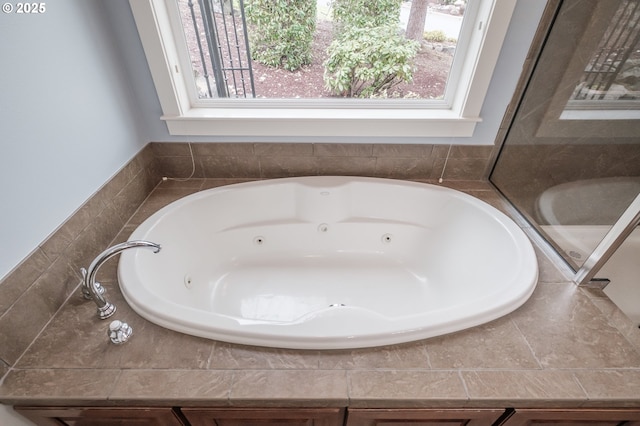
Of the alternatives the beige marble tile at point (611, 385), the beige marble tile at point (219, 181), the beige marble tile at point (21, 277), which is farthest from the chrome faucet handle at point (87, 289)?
→ the beige marble tile at point (611, 385)

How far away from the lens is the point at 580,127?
51.6 inches

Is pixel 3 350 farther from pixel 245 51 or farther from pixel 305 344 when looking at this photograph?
pixel 245 51

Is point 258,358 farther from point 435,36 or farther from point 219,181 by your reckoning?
point 435,36

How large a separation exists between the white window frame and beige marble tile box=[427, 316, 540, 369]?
1.00m

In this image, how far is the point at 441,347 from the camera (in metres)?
0.86

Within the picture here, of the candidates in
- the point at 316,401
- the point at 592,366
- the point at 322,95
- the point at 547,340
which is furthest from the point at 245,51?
the point at 592,366

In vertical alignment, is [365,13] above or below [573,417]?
above

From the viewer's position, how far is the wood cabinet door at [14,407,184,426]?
2.55 ft

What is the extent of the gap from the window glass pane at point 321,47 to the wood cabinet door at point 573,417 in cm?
142

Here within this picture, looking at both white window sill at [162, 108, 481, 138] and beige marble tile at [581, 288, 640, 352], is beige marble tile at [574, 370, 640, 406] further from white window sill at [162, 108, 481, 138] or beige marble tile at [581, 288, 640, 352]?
white window sill at [162, 108, 481, 138]

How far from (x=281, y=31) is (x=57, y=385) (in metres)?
1.61

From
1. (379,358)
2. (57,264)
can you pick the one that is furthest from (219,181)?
(379,358)

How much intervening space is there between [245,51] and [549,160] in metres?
1.62

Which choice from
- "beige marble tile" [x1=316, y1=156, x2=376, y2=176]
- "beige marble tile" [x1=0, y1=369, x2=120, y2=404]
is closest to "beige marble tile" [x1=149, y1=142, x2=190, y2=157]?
"beige marble tile" [x1=316, y1=156, x2=376, y2=176]
